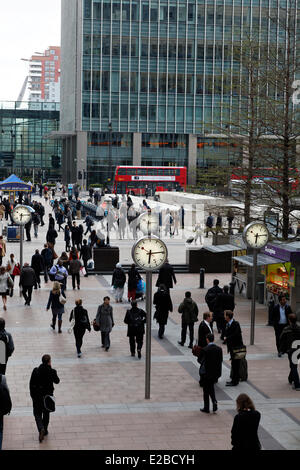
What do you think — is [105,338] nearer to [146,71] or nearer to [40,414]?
[40,414]

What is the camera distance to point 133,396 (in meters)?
13.2

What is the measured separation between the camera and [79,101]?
97.8 metres

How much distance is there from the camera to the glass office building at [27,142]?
136 meters

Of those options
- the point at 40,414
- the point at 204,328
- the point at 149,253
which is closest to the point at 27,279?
the point at 149,253

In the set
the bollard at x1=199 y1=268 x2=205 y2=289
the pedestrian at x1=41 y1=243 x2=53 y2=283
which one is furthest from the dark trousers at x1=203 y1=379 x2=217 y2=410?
the pedestrian at x1=41 y1=243 x2=53 y2=283

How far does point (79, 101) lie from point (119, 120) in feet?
19.4

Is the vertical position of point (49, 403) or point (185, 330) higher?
point (49, 403)

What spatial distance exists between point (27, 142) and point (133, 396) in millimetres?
128788

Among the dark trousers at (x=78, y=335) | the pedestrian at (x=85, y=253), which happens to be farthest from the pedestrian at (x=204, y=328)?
the pedestrian at (x=85, y=253)

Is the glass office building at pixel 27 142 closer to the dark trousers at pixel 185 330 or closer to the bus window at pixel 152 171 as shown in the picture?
the bus window at pixel 152 171

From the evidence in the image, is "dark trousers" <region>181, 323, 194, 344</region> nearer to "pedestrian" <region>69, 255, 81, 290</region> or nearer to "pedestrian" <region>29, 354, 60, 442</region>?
"pedestrian" <region>29, 354, 60, 442</region>

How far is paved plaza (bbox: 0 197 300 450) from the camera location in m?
10.9

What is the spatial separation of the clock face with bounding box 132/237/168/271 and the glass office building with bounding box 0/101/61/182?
121 m
